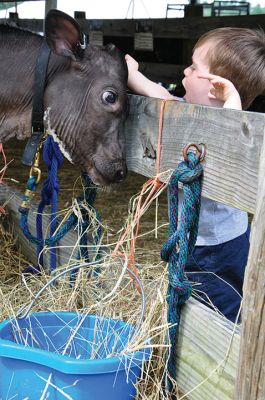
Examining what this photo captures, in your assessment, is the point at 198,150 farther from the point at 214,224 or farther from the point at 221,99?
the point at 214,224

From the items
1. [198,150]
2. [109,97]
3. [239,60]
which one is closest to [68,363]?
[198,150]

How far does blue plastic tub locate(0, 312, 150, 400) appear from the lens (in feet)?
6.42

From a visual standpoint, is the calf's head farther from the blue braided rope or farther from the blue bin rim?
the blue bin rim

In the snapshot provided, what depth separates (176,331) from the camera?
7.07ft

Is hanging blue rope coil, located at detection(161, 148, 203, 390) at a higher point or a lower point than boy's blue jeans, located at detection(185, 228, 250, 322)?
higher

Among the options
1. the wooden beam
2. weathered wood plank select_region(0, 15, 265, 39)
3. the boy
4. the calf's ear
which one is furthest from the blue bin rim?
the wooden beam

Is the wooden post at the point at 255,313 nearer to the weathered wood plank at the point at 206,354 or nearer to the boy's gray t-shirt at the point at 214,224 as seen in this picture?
the weathered wood plank at the point at 206,354

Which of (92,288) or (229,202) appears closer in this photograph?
(229,202)

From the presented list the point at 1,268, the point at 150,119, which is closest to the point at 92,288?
the point at 150,119

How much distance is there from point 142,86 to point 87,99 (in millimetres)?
265

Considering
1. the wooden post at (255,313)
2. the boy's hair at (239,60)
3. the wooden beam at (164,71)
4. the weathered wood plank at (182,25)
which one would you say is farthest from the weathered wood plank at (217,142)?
the wooden beam at (164,71)

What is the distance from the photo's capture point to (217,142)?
1949mm

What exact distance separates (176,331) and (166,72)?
827cm

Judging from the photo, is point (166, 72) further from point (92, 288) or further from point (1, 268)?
point (92, 288)
